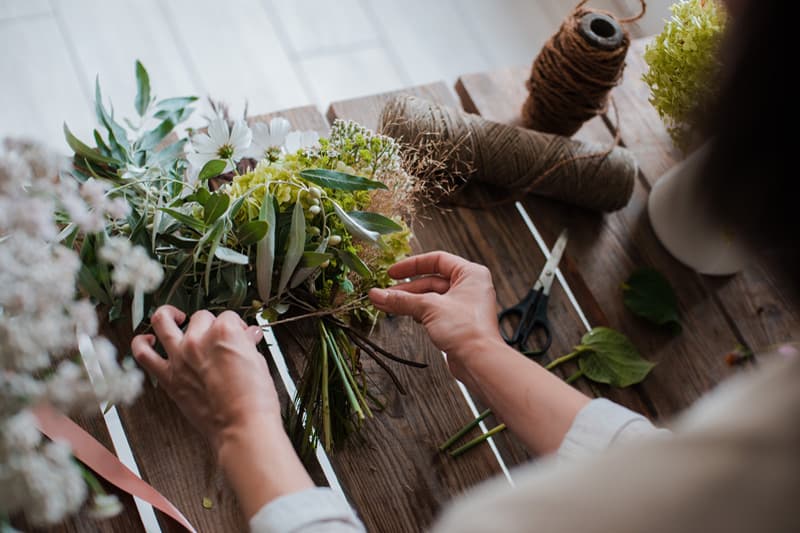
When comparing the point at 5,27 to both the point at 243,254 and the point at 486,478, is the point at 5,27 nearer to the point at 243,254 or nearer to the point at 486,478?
the point at 243,254

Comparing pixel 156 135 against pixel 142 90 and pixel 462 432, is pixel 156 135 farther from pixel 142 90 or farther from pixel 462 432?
pixel 462 432

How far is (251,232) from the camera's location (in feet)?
3.05

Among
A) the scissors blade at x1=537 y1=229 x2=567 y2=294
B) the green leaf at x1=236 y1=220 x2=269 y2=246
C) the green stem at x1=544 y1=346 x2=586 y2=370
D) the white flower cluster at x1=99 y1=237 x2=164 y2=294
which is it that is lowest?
the green stem at x1=544 y1=346 x2=586 y2=370

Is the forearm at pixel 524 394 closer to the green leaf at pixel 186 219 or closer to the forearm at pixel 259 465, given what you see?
the forearm at pixel 259 465

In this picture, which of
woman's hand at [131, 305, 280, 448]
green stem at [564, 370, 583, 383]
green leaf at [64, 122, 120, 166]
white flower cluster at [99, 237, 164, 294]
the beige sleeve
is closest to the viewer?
the beige sleeve

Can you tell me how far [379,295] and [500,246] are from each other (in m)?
0.32

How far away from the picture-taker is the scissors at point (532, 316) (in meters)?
1.14

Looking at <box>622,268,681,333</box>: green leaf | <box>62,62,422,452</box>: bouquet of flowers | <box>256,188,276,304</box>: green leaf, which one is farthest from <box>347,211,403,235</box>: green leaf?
<box>622,268,681,333</box>: green leaf

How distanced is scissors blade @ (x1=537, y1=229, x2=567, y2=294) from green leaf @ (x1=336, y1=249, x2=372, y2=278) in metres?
0.32

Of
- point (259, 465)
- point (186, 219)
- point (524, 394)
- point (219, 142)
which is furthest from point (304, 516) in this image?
point (219, 142)

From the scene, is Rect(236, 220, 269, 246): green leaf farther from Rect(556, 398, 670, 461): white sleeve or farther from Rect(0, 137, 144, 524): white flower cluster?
Rect(556, 398, 670, 461): white sleeve

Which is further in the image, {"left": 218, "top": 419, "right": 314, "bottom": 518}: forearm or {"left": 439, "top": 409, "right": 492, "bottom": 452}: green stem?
{"left": 439, "top": 409, "right": 492, "bottom": 452}: green stem

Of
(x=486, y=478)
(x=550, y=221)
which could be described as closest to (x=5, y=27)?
(x=550, y=221)

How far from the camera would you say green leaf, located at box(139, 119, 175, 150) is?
3.53ft
